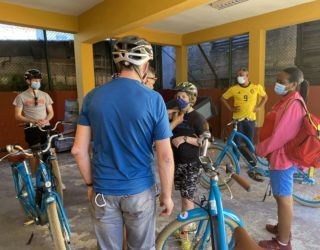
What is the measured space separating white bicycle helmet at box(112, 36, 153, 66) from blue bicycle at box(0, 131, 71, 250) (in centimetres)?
121

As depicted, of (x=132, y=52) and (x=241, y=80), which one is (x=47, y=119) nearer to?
(x=132, y=52)

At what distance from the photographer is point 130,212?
1229 mm

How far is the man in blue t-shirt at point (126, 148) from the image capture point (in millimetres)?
1148

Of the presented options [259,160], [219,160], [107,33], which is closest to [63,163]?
[107,33]

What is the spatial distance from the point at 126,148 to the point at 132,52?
0.45 metres

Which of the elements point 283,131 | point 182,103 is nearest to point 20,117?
point 182,103

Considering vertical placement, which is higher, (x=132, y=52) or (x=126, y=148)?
(x=132, y=52)

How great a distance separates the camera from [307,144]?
1782mm

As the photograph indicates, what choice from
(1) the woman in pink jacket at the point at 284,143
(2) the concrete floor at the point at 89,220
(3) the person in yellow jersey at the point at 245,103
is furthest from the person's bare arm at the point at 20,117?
(3) the person in yellow jersey at the point at 245,103

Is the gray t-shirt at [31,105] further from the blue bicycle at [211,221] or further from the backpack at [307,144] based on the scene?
the backpack at [307,144]

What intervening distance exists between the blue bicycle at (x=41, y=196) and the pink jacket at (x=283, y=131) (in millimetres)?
1558

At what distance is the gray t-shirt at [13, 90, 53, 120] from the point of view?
3.11 meters

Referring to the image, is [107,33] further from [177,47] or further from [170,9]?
[177,47]


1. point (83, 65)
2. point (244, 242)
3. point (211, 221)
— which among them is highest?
point (83, 65)
